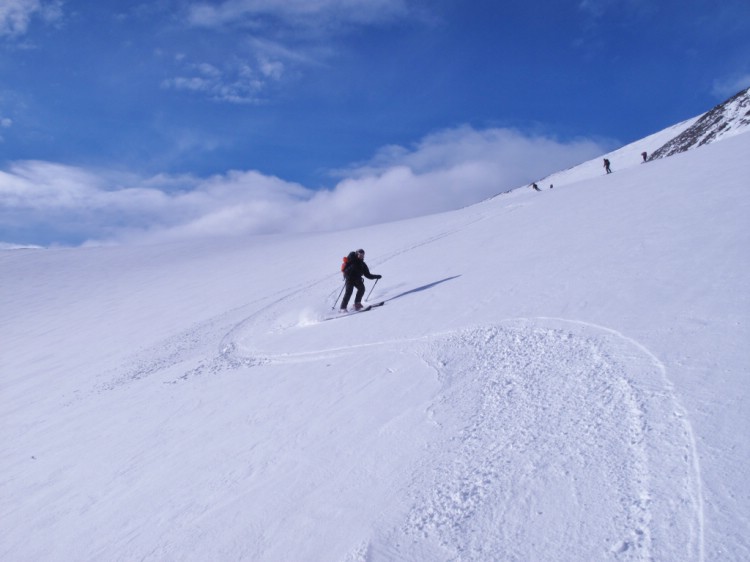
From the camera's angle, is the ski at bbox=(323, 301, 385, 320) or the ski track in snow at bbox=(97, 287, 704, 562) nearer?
the ski track in snow at bbox=(97, 287, 704, 562)

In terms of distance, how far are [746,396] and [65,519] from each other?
6344 mm

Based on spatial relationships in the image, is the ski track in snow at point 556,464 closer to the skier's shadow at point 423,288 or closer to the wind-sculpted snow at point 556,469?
the wind-sculpted snow at point 556,469

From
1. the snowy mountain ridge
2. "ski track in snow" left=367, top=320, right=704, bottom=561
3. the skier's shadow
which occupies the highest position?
the snowy mountain ridge

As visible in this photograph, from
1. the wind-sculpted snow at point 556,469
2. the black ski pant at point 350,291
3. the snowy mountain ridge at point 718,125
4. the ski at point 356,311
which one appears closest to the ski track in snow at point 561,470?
the wind-sculpted snow at point 556,469

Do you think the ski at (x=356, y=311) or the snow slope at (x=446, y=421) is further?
the ski at (x=356, y=311)

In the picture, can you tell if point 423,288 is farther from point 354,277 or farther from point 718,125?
point 718,125

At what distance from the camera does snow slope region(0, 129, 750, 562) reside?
11.1 ft

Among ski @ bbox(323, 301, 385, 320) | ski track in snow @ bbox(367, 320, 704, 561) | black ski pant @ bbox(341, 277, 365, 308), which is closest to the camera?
ski track in snow @ bbox(367, 320, 704, 561)

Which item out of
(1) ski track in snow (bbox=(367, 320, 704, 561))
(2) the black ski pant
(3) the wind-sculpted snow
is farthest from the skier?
(1) ski track in snow (bbox=(367, 320, 704, 561))

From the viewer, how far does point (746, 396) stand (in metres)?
3.92

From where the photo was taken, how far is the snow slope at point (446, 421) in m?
3.37

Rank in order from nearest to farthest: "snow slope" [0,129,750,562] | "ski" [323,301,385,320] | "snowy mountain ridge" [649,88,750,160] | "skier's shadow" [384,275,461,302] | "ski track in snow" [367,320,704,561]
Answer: "ski track in snow" [367,320,704,561] < "snow slope" [0,129,750,562] < "ski" [323,301,385,320] < "skier's shadow" [384,275,461,302] < "snowy mountain ridge" [649,88,750,160]

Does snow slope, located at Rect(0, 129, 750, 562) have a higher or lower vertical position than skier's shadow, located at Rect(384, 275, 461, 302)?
lower

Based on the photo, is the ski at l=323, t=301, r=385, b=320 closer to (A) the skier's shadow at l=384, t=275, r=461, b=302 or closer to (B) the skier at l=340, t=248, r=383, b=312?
(B) the skier at l=340, t=248, r=383, b=312
